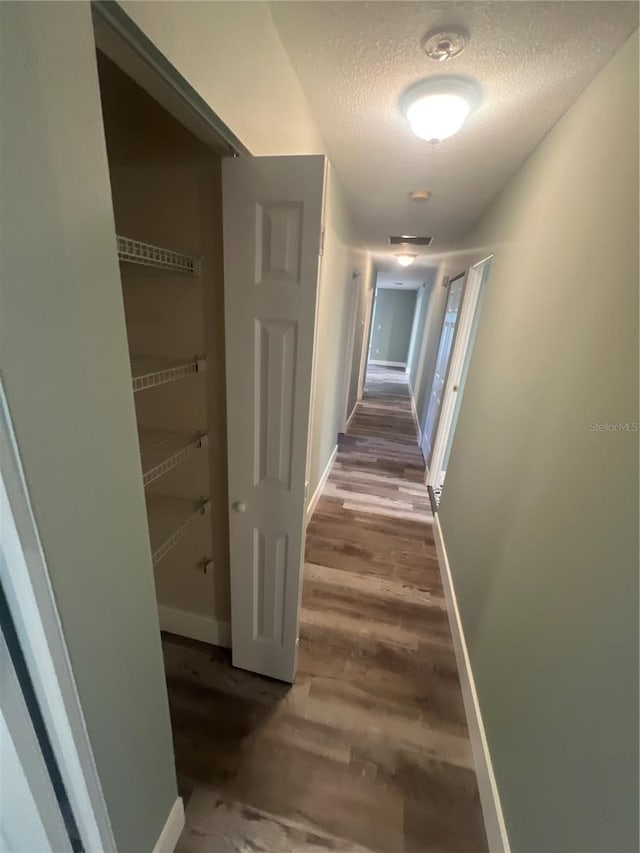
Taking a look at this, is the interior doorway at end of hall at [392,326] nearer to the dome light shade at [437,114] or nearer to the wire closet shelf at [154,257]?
the dome light shade at [437,114]

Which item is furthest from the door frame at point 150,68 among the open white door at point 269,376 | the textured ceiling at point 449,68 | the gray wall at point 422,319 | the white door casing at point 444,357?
the gray wall at point 422,319

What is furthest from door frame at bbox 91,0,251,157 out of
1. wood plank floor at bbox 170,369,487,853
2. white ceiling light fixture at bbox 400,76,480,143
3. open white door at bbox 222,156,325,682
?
wood plank floor at bbox 170,369,487,853

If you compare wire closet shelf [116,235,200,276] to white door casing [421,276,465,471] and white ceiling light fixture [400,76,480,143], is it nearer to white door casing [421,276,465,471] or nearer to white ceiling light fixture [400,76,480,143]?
white ceiling light fixture [400,76,480,143]

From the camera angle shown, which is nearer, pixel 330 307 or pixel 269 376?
pixel 269 376

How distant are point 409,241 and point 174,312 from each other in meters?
3.44

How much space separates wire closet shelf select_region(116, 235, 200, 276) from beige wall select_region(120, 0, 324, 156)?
390 millimetres

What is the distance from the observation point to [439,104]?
130 cm

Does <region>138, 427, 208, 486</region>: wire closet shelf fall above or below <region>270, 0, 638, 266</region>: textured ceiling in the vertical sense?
below

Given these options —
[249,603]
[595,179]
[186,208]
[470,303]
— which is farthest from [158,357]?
[470,303]

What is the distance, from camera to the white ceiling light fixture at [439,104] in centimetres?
124

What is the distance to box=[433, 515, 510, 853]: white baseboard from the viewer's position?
1.20 meters

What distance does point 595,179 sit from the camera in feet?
3.76

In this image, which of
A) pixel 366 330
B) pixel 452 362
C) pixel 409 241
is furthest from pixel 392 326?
pixel 452 362

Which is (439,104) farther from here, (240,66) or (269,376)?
(269,376)
